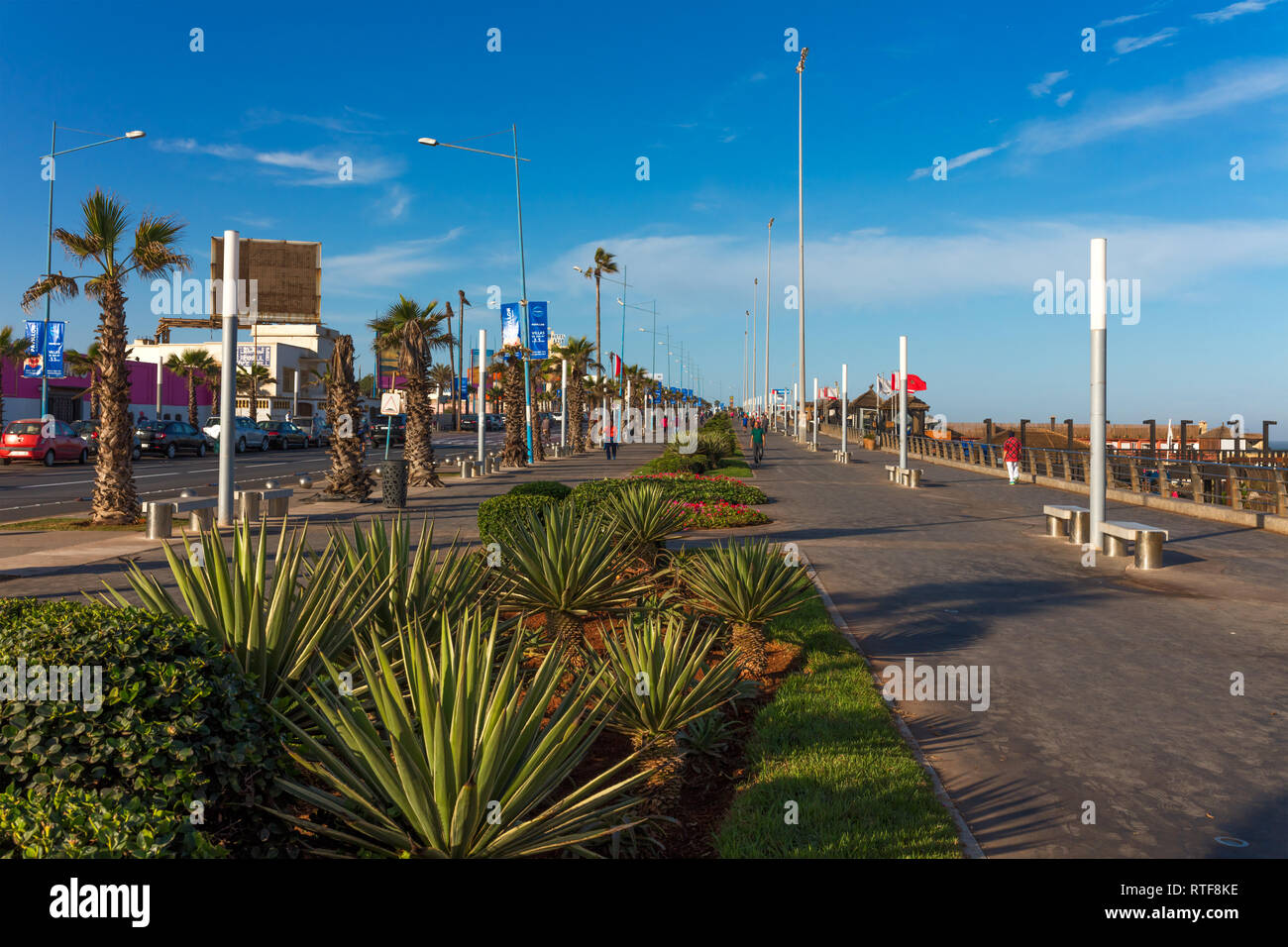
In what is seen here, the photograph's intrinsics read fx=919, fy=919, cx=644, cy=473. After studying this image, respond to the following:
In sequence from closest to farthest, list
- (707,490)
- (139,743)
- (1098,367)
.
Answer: (139,743)
(1098,367)
(707,490)

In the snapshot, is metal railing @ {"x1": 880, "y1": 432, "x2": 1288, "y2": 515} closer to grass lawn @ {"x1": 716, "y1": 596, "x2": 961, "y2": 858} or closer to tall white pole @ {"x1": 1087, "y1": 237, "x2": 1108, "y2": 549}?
tall white pole @ {"x1": 1087, "y1": 237, "x2": 1108, "y2": 549}

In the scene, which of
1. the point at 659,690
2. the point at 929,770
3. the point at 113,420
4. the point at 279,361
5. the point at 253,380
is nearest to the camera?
the point at 929,770

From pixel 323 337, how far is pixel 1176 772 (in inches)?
4018

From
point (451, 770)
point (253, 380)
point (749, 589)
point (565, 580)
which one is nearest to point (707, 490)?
point (749, 589)

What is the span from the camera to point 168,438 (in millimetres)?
42062

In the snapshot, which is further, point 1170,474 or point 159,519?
point 1170,474

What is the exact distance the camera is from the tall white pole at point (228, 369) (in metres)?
16.4

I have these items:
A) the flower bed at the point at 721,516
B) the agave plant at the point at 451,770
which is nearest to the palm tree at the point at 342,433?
the flower bed at the point at 721,516

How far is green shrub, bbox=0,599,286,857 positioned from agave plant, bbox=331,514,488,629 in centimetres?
181

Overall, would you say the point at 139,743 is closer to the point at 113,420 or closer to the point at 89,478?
the point at 113,420

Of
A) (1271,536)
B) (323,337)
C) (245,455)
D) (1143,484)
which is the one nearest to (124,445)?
(1271,536)

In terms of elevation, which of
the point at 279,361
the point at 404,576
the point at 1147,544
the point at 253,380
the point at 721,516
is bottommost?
the point at 1147,544

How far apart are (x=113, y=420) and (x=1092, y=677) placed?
663 inches
